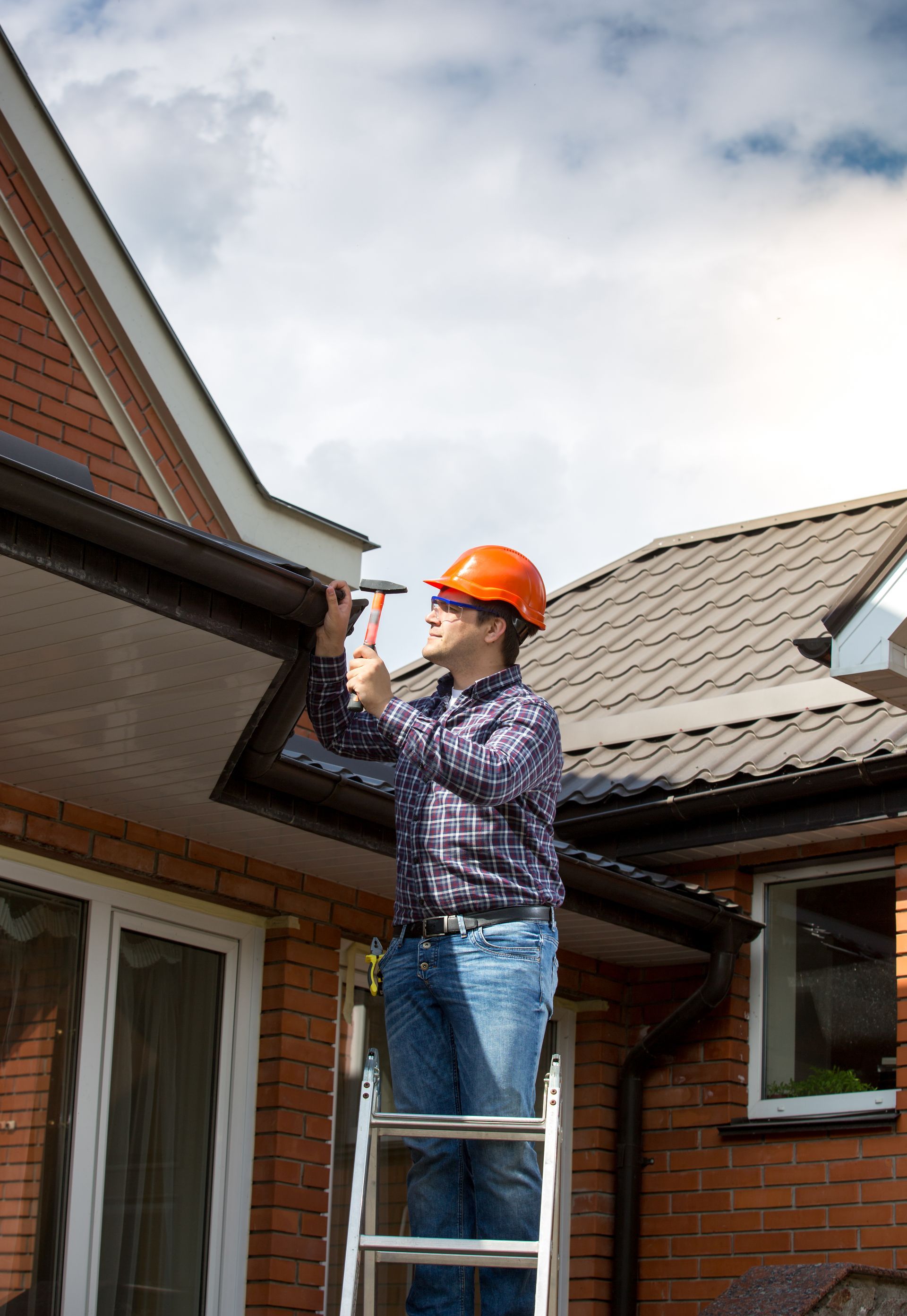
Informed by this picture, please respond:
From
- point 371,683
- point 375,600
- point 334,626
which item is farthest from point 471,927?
point 334,626

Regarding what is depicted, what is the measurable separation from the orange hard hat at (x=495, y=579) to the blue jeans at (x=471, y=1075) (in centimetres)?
86

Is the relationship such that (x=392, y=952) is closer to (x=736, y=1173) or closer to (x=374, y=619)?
(x=374, y=619)

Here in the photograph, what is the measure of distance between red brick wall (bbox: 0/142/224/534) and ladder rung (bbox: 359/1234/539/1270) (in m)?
4.32

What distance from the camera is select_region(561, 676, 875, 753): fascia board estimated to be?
8133mm

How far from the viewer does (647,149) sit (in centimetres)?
1065

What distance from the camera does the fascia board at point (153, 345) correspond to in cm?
728

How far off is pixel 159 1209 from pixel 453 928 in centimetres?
288

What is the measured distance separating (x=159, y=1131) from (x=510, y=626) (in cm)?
302

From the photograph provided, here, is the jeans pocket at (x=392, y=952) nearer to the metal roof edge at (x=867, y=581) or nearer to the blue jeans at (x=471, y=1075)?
the blue jeans at (x=471, y=1075)

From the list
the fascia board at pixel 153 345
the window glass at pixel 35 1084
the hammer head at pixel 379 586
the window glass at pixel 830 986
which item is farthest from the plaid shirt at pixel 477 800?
the window glass at pixel 830 986

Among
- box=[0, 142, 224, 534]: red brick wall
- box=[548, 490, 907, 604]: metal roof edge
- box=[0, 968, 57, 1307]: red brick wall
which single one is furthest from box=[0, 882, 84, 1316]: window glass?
box=[548, 490, 907, 604]: metal roof edge

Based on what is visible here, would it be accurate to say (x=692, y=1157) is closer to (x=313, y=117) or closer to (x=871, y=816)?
(x=871, y=816)

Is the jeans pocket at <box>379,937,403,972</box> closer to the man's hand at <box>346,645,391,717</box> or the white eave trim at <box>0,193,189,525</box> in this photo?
the man's hand at <box>346,645,391,717</box>

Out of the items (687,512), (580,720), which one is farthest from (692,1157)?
(687,512)
